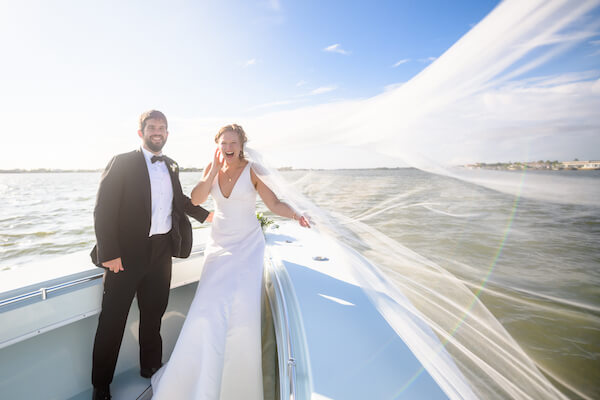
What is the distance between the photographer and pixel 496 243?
4.80 m

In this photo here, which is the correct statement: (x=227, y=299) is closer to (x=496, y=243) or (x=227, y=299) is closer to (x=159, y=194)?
(x=159, y=194)

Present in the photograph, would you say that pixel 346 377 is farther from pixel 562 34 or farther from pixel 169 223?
pixel 562 34

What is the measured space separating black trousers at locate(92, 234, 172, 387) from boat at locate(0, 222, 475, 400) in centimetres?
15

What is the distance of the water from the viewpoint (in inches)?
86.4

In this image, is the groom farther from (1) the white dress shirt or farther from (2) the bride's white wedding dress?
(2) the bride's white wedding dress

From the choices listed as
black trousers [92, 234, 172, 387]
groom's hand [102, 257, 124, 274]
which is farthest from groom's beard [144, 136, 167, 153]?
groom's hand [102, 257, 124, 274]

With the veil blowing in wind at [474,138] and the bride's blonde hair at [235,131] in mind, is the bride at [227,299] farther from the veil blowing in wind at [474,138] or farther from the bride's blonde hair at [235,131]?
the veil blowing in wind at [474,138]

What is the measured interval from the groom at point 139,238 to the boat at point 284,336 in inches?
7.9

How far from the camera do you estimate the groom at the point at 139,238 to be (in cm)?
166

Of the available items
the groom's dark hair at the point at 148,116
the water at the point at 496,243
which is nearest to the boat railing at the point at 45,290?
the water at the point at 496,243

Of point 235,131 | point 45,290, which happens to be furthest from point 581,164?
point 45,290

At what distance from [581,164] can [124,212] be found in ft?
8.80

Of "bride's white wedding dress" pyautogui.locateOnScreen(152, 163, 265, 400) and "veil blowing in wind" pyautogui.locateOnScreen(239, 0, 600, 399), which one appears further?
"bride's white wedding dress" pyautogui.locateOnScreen(152, 163, 265, 400)

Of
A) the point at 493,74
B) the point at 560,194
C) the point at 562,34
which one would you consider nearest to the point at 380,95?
the point at 493,74
